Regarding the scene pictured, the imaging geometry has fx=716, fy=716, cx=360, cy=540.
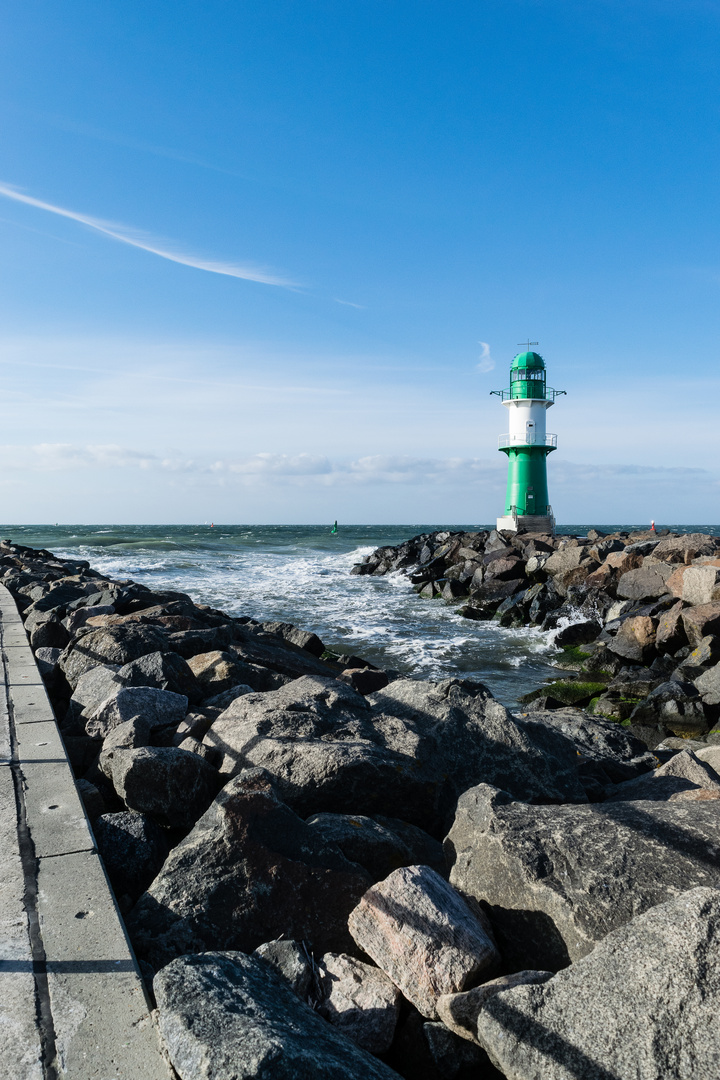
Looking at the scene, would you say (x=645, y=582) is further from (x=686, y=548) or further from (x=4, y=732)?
(x=4, y=732)

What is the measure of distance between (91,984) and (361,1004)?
806 millimetres

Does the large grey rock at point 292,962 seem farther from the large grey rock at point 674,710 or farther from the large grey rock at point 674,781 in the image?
the large grey rock at point 674,710

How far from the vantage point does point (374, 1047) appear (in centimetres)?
215

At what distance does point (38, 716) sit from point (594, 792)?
11.4ft

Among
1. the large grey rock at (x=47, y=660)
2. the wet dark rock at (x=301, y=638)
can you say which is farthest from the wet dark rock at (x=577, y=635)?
the large grey rock at (x=47, y=660)

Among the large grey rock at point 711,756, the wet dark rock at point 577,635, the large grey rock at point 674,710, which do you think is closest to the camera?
the large grey rock at point 711,756

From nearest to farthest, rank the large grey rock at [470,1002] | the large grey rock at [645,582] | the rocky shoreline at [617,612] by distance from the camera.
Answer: the large grey rock at [470,1002] < the rocky shoreline at [617,612] < the large grey rock at [645,582]

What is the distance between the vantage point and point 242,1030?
5.72 feet

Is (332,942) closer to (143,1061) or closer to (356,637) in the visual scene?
(143,1061)

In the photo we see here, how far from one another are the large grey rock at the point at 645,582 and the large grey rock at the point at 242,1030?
12589 millimetres

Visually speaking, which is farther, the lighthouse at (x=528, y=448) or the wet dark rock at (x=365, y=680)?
the lighthouse at (x=528, y=448)

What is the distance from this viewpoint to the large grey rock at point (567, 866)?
246 cm

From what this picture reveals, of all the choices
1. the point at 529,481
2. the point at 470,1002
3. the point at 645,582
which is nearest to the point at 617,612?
the point at 645,582

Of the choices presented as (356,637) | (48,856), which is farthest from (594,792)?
(356,637)
